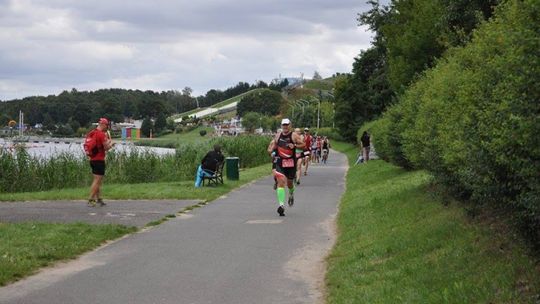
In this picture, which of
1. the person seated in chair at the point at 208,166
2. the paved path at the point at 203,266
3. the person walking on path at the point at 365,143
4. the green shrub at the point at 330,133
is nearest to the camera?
the paved path at the point at 203,266

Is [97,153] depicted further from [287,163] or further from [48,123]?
[48,123]

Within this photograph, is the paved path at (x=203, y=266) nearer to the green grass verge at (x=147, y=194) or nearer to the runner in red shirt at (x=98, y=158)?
the runner in red shirt at (x=98, y=158)

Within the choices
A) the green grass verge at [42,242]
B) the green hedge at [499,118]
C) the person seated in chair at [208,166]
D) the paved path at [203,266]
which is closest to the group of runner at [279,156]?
the paved path at [203,266]

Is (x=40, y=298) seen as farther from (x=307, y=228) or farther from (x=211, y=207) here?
(x=211, y=207)

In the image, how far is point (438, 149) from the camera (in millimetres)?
10648

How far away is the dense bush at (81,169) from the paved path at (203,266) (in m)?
11.5

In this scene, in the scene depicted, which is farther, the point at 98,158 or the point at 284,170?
the point at 98,158

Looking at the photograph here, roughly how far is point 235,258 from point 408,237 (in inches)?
90.5

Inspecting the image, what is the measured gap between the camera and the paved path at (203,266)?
7.31 meters

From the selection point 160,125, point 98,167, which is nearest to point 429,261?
point 98,167

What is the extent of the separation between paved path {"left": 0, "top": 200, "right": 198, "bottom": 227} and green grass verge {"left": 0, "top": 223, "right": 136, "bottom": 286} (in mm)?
1193

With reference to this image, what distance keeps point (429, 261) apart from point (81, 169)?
19.0 metres

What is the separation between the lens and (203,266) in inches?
348

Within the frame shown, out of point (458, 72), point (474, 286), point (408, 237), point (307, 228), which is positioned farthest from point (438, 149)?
point (474, 286)
